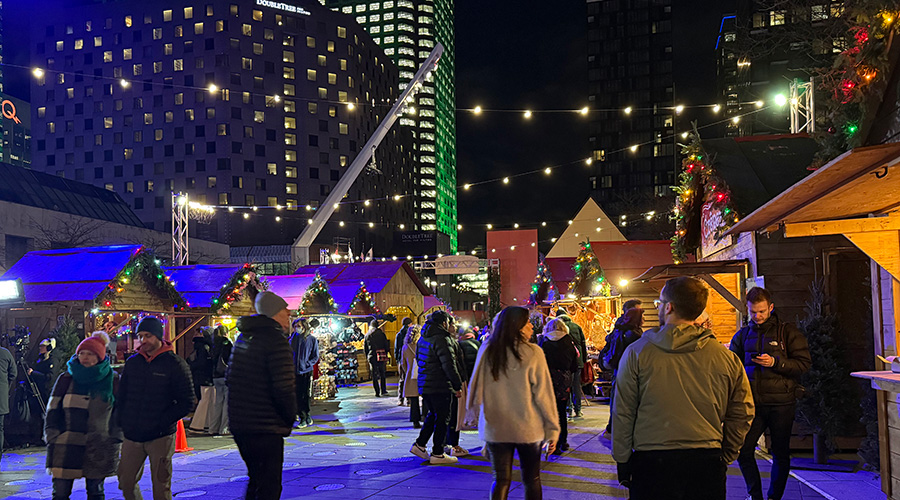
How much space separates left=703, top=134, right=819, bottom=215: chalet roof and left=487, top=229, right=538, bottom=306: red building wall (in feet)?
110

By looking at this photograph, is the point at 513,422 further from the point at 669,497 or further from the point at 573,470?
the point at 573,470

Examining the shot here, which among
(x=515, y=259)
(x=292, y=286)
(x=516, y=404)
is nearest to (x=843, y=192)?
(x=516, y=404)

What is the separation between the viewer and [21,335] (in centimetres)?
1217

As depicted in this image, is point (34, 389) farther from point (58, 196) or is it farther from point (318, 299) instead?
point (58, 196)

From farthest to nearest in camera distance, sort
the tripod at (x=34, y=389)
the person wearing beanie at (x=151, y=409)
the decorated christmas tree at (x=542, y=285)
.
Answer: the decorated christmas tree at (x=542, y=285), the tripod at (x=34, y=389), the person wearing beanie at (x=151, y=409)

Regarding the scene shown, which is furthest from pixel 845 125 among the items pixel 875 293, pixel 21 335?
pixel 21 335

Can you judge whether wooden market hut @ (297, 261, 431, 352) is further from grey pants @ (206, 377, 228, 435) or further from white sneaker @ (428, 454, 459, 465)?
white sneaker @ (428, 454, 459, 465)

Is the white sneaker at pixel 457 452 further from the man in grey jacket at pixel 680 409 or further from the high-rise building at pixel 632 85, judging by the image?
the high-rise building at pixel 632 85

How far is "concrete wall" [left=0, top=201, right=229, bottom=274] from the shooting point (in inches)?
1517

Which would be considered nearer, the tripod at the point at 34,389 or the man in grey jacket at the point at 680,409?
the man in grey jacket at the point at 680,409

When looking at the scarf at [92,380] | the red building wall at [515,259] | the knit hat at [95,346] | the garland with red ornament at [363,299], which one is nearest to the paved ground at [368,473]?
the scarf at [92,380]

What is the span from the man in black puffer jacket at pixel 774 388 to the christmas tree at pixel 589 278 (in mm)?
15243

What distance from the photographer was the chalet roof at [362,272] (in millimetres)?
26547

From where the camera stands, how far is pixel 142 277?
14523 millimetres
